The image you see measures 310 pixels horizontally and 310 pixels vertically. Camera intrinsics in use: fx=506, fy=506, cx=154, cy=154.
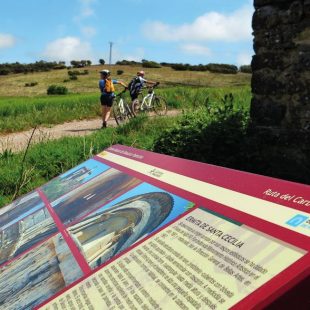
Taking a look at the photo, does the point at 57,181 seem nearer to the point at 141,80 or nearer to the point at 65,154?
the point at 65,154

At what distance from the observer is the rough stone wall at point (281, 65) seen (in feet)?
14.1

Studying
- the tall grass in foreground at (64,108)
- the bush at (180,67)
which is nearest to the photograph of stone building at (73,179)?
the tall grass in foreground at (64,108)

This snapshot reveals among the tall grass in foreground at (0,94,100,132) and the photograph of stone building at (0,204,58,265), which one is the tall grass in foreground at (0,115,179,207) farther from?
the tall grass in foreground at (0,94,100,132)

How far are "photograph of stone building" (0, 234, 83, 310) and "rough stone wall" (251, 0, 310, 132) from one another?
9.32 ft

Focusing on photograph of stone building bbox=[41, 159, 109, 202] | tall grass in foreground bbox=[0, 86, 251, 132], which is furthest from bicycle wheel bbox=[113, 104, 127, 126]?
photograph of stone building bbox=[41, 159, 109, 202]

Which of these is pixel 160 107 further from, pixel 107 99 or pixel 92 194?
pixel 92 194

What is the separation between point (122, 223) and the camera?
1930 mm

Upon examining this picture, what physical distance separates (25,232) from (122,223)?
78 centimetres

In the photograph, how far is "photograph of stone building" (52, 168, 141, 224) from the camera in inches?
91.6

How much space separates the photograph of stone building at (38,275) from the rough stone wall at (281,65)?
284 centimetres

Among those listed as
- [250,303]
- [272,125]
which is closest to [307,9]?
[272,125]

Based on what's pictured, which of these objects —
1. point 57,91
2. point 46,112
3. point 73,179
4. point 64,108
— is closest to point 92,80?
point 57,91

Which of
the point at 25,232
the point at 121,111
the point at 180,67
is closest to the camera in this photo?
the point at 25,232

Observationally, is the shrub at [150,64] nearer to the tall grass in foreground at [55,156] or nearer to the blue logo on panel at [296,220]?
the tall grass in foreground at [55,156]
